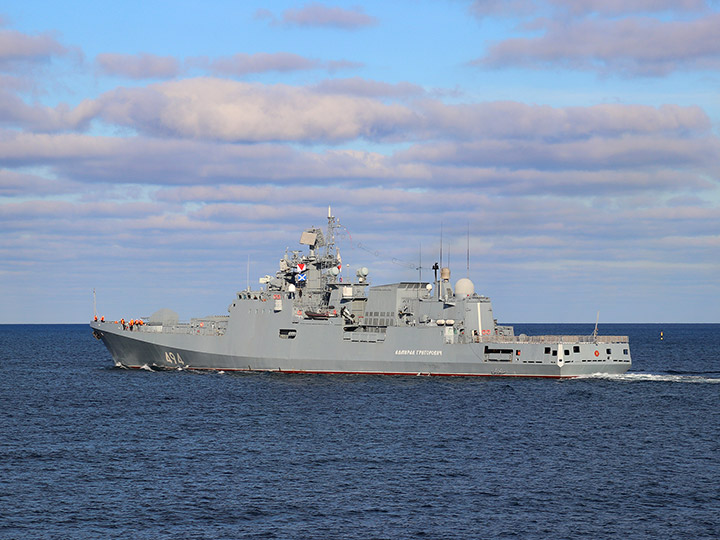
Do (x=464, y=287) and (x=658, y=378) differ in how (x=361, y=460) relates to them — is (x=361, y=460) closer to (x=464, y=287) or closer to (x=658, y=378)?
(x=464, y=287)

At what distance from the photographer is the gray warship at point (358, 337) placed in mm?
53812

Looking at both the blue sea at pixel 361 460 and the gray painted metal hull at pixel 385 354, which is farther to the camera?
the gray painted metal hull at pixel 385 354

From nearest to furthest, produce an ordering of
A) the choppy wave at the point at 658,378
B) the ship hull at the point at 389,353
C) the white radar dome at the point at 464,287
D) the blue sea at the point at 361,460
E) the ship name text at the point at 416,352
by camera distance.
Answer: the blue sea at the point at 361,460, the ship hull at the point at 389,353, the ship name text at the point at 416,352, the choppy wave at the point at 658,378, the white radar dome at the point at 464,287

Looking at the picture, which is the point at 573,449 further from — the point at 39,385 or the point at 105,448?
the point at 39,385

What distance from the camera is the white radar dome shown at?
190 ft

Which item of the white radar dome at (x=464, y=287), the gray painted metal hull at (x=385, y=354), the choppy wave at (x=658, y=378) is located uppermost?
the white radar dome at (x=464, y=287)

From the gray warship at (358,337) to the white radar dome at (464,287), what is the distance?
7 cm

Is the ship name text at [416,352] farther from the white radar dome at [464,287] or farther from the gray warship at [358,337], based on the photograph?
the white radar dome at [464,287]

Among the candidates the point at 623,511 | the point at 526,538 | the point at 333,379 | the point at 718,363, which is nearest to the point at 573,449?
the point at 623,511

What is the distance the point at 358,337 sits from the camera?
55094 mm

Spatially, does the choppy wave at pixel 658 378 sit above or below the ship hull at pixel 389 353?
below

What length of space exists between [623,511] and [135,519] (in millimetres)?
14001

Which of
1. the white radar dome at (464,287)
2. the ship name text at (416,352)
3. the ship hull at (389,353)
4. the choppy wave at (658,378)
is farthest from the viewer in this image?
the white radar dome at (464,287)

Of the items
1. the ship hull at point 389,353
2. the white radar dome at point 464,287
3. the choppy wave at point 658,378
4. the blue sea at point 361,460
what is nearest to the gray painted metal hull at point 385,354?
the ship hull at point 389,353
